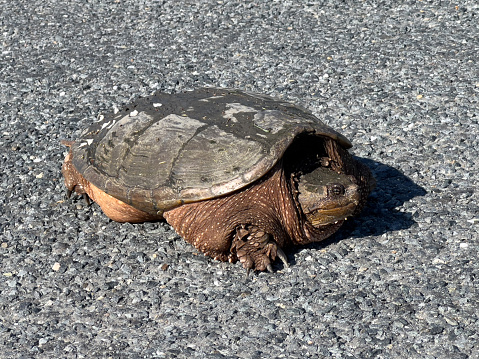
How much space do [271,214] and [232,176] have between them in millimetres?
313

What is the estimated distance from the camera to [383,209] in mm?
4266

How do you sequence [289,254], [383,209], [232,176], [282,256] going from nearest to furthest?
[232,176] → [282,256] → [289,254] → [383,209]

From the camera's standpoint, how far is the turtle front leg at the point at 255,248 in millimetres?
3674

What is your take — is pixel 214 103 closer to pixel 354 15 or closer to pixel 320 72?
pixel 320 72

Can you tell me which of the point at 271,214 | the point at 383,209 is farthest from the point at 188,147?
the point at 383,209

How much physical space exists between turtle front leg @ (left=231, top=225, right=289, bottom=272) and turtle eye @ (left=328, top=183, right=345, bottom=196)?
0.42 metres

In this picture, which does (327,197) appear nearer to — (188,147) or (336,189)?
(336,189)

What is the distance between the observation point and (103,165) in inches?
157

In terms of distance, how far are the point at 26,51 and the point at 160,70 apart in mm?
1555

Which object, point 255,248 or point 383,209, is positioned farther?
point 383,209

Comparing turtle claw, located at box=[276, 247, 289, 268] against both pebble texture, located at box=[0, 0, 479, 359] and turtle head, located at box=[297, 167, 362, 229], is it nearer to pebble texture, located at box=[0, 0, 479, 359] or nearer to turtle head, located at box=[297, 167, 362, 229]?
pebble texture, located at box=[0, 0, 479, 359]

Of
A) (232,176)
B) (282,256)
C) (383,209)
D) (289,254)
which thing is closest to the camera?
(232,176)

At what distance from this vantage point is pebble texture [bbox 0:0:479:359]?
333 cm

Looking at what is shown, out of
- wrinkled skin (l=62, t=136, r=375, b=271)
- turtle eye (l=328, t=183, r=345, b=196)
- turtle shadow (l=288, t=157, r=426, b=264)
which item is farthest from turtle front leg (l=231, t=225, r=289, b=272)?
turtle eye (l=328, t=183, r=345, b=196)
